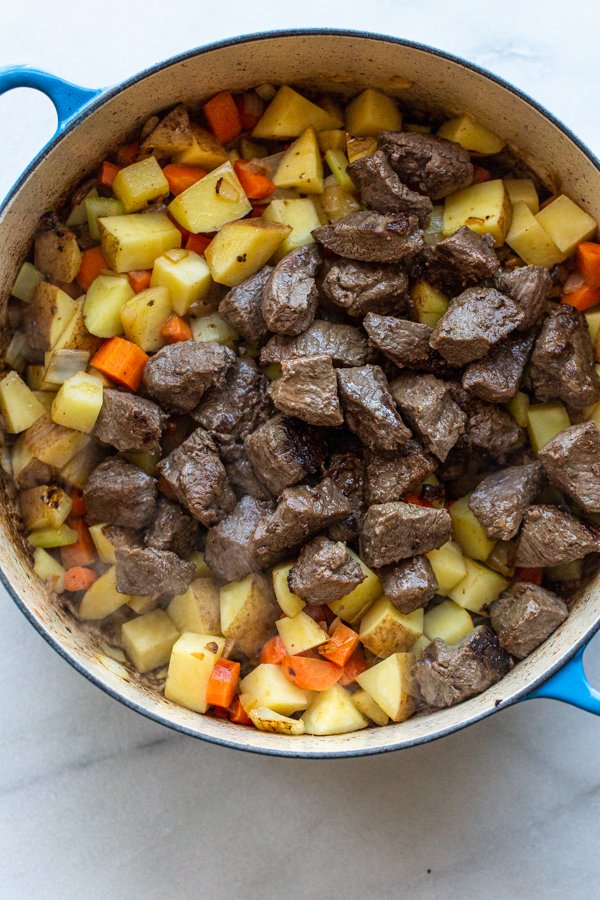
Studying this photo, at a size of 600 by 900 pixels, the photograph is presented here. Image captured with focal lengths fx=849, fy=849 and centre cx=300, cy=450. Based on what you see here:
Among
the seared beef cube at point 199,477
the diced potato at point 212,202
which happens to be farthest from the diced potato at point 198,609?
the diced potato at point 212,202

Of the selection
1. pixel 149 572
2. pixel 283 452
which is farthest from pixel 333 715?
pixel 283 452

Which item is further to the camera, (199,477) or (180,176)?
(180,176)

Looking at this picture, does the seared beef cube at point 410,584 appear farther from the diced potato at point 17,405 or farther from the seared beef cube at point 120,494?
the diced potato at point 17,405

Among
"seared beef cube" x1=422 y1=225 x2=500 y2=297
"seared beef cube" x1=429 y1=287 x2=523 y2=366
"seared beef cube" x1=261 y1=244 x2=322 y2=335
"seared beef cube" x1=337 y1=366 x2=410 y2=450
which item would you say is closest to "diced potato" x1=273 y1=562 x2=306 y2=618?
"seared beef cube" x1=337 y1=366 x2=410 y2=450

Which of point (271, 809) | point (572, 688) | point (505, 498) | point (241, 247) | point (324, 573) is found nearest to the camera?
point (572, 688)

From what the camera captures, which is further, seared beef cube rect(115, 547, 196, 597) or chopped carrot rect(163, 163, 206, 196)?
chopped carrot rect(163, 163, 206, 196)

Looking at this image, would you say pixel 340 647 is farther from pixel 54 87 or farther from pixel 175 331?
pixel 54 87

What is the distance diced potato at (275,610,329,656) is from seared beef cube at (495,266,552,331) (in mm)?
1372

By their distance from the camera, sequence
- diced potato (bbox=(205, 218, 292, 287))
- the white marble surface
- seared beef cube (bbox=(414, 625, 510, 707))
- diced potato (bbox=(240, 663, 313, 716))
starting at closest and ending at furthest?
seared beef cube (bbox=(414, 625, 510, 707)), diced potato (bbox=(240, 663, 313, 716)), diced potato (bbox=(205, 218, 292, 287)), the white marble surface

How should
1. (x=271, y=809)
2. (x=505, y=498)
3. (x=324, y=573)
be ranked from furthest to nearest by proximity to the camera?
(x=271, y=809) → (x=505, y=498) → (x=324, y=573)

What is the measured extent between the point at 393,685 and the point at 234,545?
0.78 metres

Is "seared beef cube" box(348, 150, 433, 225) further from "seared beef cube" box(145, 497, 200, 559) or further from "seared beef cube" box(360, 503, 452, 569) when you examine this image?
"seared beef cube" box(145, 497, 200, 559)

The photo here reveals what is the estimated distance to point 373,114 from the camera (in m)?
3.28

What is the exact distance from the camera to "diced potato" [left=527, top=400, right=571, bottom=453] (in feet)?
10.8
